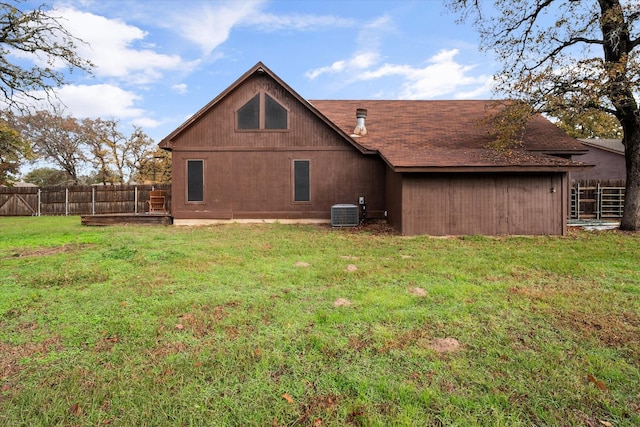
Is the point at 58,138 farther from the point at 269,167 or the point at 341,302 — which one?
the point at 341,302

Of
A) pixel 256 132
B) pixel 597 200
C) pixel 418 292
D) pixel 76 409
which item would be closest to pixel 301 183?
pixel 256 132

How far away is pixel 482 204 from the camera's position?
9.08 m

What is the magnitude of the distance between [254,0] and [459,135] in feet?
26.9

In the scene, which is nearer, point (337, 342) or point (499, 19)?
point (337, 342)

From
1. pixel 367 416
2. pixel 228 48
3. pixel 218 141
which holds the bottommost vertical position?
pixel 367 416

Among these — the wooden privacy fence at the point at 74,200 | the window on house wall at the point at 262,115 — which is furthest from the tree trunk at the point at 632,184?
the wooden privacy fence at the point at 74,200

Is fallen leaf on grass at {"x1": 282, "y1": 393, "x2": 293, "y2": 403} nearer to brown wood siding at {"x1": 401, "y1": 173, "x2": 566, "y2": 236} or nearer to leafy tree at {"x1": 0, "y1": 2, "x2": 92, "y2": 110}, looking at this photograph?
brown wood siding at {"x1": 401, "y1": 173, "x2": 566, "y2": 236}

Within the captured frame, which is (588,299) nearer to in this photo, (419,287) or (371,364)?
(419,287)

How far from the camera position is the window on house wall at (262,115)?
11695 millimetres

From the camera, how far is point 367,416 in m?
1.93

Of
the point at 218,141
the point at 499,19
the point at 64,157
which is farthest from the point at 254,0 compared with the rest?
the point at 64,157

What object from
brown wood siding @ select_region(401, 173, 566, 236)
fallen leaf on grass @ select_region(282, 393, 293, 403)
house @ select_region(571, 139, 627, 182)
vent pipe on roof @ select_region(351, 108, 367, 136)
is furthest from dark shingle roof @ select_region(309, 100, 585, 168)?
house @ select_region(571, 139, 627, 182)

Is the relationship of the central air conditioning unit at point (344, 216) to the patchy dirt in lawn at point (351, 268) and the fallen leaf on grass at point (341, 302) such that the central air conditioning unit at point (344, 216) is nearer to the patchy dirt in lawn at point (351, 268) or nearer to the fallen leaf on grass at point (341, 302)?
the patchy dirt in lawn at point (351, 268)

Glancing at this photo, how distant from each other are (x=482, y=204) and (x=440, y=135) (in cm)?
396
